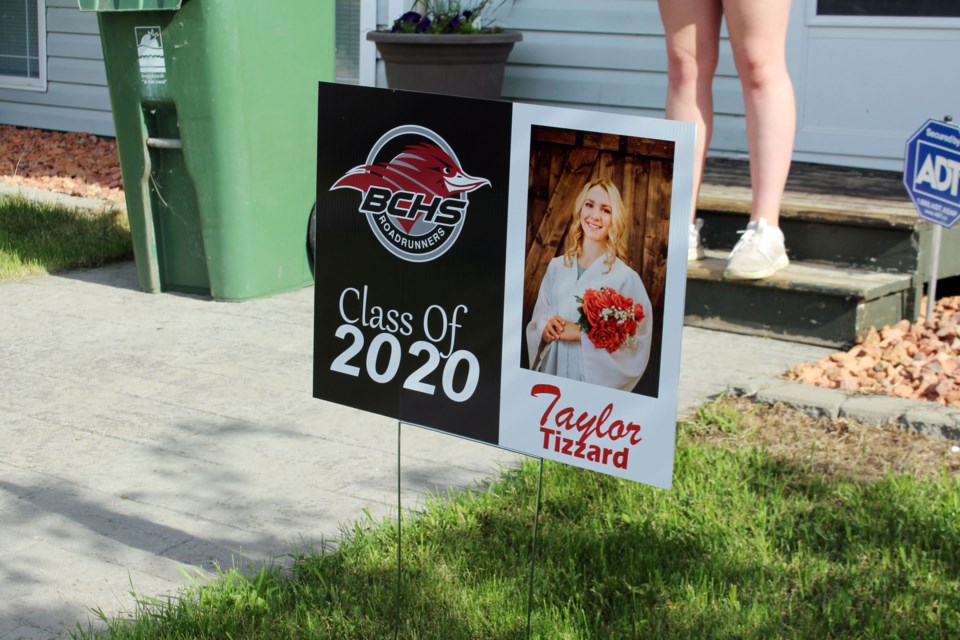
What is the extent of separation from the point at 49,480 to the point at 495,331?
1.72 meters

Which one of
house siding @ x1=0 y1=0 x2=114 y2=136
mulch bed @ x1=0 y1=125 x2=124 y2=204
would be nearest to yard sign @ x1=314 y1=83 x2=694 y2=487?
mulch bed @ x1=0 y1=125 x2=124 y2=204

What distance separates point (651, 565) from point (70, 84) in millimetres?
9371

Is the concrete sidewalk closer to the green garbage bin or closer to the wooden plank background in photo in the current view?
the green garbage bin

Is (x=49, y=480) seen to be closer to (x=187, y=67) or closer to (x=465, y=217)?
(x=465, y=217)

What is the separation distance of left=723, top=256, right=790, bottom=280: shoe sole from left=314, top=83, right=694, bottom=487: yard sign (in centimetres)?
253

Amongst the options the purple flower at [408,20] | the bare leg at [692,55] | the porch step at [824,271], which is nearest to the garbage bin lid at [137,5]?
the bare leg at [692,55]

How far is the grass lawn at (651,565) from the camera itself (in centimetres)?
261

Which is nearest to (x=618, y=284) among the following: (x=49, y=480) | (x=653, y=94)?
(x=49, y=480)

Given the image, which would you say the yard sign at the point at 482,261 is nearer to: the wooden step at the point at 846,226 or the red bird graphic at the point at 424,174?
the red bird graphic at the point at 424,174

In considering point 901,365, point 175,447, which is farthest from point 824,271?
point 175,447

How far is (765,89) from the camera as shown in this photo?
14.9 feet

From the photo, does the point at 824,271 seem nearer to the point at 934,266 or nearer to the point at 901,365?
the point at 934,266

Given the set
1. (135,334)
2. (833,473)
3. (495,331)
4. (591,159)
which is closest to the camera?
(591,159)

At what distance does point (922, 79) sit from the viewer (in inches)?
251
